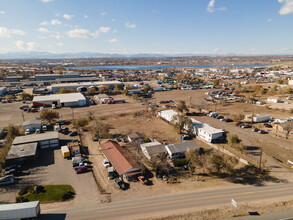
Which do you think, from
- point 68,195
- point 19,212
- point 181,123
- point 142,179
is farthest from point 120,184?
point 181,123

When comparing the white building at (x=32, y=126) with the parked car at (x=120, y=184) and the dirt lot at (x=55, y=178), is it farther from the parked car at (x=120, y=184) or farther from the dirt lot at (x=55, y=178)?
the parked car at (x=120, y=184)

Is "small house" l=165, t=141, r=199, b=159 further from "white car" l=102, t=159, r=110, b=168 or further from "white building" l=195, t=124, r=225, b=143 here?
"white car" l=102, t=159, r=110, b=168

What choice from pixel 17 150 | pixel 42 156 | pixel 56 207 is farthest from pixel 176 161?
pixel 17 150

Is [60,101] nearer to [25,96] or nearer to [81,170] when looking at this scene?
[25,96]

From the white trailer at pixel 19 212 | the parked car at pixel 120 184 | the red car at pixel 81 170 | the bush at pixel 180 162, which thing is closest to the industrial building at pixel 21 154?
the red car at pixel 81 170

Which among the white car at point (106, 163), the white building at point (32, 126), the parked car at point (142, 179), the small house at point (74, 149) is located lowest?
the parked car at point (142, 179)

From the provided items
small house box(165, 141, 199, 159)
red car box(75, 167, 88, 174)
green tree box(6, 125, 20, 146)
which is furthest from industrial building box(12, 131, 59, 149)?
small house box(165, 141, 199, 159)
